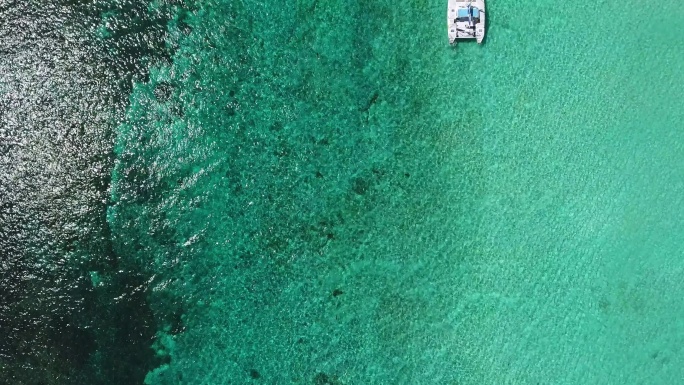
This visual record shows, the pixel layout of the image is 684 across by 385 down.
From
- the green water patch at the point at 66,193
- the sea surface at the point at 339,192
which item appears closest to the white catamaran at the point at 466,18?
the sea surface at the point at 339,192

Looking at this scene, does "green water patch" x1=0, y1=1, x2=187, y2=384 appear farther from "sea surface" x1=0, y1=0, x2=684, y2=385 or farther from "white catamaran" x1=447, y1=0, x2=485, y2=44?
"white catamaran" x1=447, y1=0, x2=485, y2=44

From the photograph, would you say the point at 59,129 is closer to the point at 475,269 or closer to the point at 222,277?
the point at 222,277

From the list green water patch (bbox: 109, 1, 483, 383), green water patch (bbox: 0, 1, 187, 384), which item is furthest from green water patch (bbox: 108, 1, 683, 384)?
green water patch (bbox: 0, 1, 187, 384)

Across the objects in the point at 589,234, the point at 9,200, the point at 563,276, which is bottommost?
the point at 563,276

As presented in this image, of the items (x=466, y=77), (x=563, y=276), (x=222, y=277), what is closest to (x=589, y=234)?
(x=563, y=276)

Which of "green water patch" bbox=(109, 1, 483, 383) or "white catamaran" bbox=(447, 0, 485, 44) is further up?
"white catamaran" bbox=(447, 0, 485, 44)
